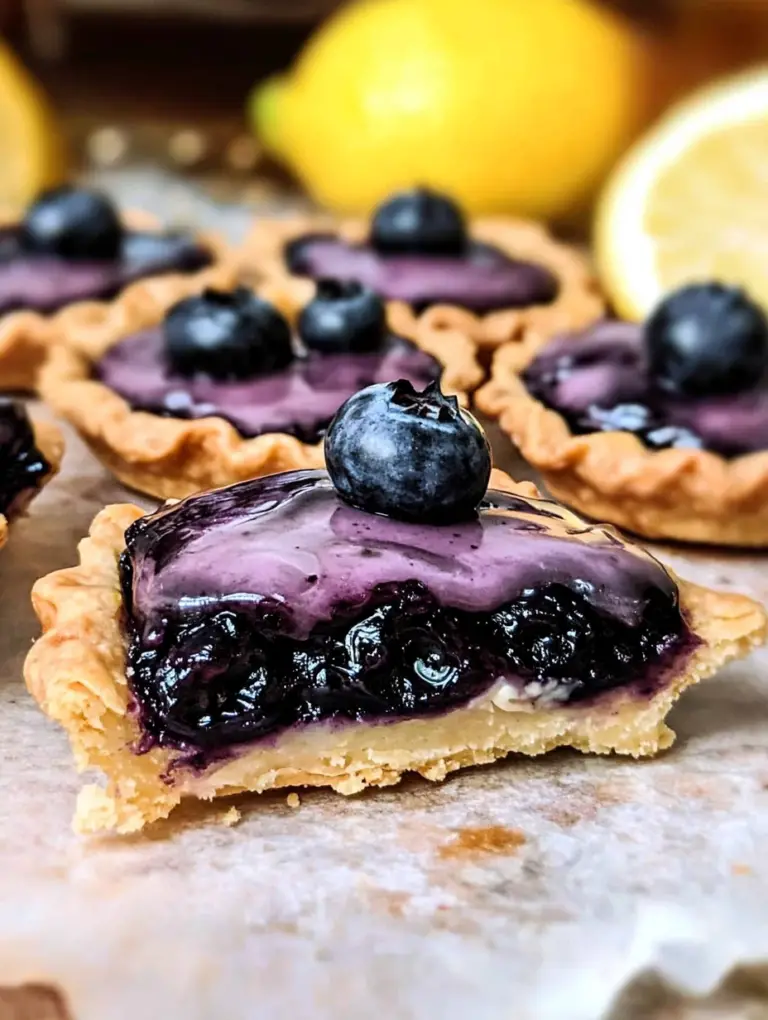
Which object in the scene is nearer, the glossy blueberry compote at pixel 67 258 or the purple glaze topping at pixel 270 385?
the purple glaze topping at pixel 270 385

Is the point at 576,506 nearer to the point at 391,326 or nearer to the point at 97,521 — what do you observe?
the point at 391,326

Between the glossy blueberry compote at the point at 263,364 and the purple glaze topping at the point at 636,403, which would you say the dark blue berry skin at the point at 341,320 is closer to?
the glossy blueberry compote at the point at 263,364

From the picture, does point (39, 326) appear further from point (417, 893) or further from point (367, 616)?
point (417, 893)

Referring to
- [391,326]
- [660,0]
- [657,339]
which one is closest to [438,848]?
[657,339]

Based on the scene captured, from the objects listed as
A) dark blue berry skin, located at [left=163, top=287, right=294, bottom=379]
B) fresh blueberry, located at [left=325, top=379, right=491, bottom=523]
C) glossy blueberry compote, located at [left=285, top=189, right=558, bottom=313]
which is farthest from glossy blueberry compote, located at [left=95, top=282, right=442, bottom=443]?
fresh blueberry, located at [left=325, top=379, right=491, bottom=523]

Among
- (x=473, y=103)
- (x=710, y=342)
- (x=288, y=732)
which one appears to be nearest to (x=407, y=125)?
(x=473, y=103)

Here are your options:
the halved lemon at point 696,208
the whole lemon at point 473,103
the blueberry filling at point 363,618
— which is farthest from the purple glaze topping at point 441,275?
the blueberry filling at point 363,618
